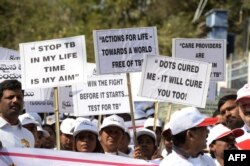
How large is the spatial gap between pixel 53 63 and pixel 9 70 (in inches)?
56.2

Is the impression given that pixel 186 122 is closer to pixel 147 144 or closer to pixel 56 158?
pixel 56 158

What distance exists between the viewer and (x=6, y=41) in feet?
108

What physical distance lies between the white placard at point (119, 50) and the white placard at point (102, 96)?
0.89 metres

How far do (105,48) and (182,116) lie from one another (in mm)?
2996

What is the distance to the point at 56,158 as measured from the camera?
8812mm

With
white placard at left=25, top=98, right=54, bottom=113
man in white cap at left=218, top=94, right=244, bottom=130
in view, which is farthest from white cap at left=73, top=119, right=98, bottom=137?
white placard at left=25, top=98, right=54, bottom=113

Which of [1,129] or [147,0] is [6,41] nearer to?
[147,0]

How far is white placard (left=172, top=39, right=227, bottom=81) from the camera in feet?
38.7

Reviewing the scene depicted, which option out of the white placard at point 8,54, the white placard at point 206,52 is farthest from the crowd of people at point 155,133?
the white placard at point 8,54

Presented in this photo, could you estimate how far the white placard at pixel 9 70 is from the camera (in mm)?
11695

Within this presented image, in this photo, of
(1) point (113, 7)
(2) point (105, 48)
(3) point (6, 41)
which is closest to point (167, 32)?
(1) point (113, 7)

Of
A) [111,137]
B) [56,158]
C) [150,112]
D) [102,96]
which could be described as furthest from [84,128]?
[150,112]

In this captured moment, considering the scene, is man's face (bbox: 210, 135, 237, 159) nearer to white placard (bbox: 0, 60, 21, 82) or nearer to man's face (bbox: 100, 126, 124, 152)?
man's face (bbox: 100, 126, 124, 152)

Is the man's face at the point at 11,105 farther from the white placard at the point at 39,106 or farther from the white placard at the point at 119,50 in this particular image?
the white placard at the point at 39,106
